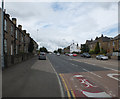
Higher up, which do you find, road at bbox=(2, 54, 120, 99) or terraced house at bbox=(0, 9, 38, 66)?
terraced house at bbox=(0, 9, 38, 66)

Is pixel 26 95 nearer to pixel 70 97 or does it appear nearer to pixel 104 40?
pixel 70 97

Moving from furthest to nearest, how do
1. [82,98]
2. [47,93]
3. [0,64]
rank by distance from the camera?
[0,64], [47,93], [82,98]

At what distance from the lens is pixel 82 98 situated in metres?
4.60

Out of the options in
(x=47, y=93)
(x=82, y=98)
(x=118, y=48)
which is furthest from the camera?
(x=118, y=48)

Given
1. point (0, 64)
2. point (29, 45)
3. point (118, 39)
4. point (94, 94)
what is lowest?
point (94, 94)

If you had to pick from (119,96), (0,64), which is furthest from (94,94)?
(0,64)

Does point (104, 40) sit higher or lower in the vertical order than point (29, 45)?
higher

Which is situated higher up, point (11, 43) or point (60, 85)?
point (11, 43)

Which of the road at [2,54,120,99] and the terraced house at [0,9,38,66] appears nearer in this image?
the road at [2,54,120,99]

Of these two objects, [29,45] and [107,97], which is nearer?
[107,97]

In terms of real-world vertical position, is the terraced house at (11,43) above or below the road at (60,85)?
above

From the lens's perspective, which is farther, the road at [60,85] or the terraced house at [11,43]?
the terraced house at [11,43]

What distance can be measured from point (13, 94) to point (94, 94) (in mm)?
3814

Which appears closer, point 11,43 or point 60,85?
point 60,85
